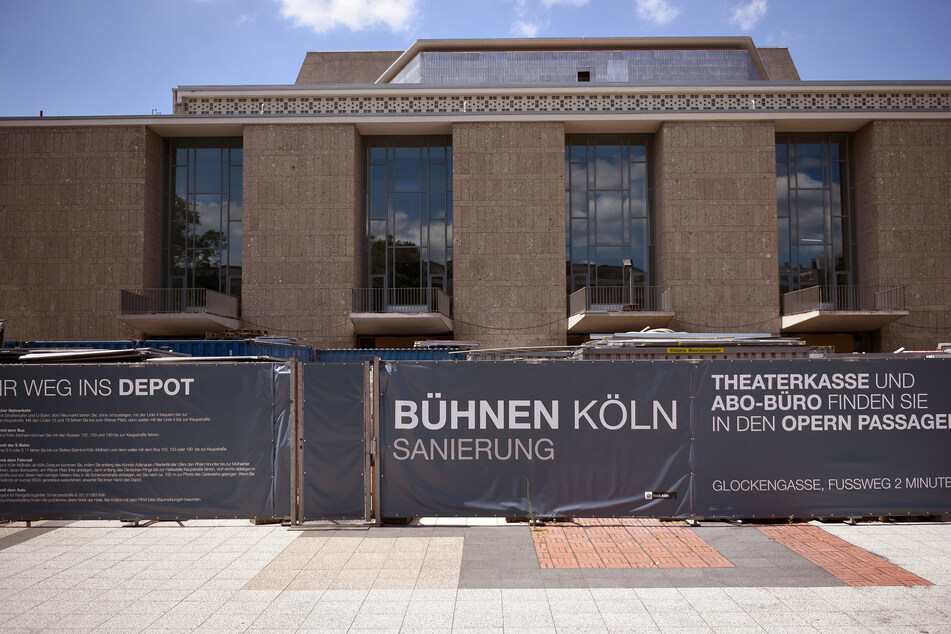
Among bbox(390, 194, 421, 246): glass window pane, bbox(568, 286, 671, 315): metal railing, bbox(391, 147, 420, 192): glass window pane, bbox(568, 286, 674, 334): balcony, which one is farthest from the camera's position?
bbox(391, 147, 420, 192): glass window pane

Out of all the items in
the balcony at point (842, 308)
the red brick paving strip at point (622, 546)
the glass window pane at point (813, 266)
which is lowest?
the red brick paving strip at point (622, 546)

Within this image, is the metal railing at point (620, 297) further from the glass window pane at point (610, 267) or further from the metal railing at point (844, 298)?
the metal railing at point (844, 298)

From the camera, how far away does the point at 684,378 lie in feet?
32.9

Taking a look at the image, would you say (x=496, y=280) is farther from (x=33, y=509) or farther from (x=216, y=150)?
(x=33, y=509)

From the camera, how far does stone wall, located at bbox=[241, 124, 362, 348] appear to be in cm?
2961

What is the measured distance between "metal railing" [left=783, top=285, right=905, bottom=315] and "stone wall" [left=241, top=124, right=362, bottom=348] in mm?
17875

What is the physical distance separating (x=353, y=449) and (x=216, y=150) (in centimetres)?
2594

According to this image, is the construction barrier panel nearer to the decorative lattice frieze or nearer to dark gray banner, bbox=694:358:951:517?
dark gray banner, bbox=694:358:951:517

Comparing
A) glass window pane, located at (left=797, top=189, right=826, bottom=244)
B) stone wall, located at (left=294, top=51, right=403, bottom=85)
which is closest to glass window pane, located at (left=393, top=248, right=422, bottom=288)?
stone wall, located at (left=294, top=51, right=403, bottom=85)

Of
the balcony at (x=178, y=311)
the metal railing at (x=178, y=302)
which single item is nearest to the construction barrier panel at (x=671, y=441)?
the balcony at (x=178, y=311)

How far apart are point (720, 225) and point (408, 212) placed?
13.0 metres

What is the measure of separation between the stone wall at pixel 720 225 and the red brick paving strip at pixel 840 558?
20324 mm

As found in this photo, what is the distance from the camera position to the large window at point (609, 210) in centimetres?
3102

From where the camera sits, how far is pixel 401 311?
101 ft
